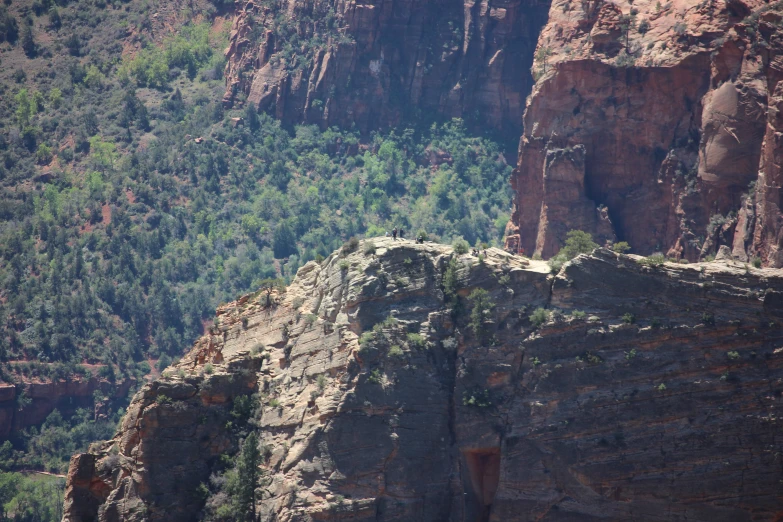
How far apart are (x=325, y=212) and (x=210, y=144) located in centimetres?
1739

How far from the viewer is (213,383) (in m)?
95.9

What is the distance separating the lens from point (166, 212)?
178 metres

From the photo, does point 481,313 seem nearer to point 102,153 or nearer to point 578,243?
point 578,243

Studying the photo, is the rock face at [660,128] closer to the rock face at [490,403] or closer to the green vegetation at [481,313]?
the rock face at [490,403]

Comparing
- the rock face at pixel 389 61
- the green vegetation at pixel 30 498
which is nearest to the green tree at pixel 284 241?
the rock face at pixel 389 61

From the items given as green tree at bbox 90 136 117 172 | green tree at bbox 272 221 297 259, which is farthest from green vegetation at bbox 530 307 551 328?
green tree at bbox 90 136 117 172

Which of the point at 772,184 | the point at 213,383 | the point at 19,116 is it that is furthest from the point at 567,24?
the point at 19,116

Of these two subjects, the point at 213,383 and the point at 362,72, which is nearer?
the point at 213,383

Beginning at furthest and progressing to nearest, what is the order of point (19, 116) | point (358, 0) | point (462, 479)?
point (19, 116), point (358, 0), point (462, 479)

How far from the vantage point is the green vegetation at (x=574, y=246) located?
9519cm

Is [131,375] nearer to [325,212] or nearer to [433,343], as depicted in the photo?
[325,212]

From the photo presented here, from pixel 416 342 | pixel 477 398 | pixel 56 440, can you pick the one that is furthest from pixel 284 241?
pixel 477 398

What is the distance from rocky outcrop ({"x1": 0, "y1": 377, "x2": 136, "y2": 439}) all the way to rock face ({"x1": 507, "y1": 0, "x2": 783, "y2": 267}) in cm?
4456

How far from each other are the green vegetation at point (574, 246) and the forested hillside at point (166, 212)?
4313 cm
